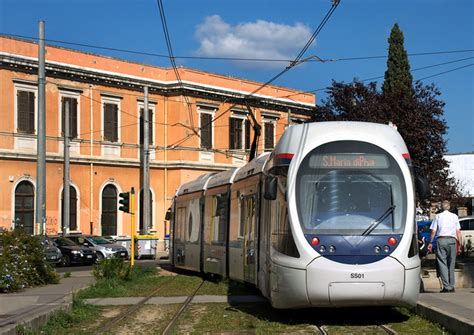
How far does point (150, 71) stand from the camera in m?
45.8

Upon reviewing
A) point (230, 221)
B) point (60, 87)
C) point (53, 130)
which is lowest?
point (230, 221)

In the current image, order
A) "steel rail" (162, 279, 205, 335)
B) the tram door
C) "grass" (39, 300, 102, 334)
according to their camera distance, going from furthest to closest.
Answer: the tram door
"grass" (39, 300, 102, 334)
"steel rail" (162, 279, 205, 335)

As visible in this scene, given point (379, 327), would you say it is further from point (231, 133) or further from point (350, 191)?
point (231, 133)

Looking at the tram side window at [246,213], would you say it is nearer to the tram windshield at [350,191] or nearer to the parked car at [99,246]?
the tram windshield at [350,191]

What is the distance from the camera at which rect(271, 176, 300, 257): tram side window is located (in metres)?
9.98

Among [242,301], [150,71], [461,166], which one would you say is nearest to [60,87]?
[150,71]

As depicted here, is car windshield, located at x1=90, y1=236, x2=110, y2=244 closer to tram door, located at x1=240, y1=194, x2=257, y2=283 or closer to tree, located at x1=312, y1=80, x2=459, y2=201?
tree, located at x1=312, y1=80, x2=459, y2=201

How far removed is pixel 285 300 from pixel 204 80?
126 feet

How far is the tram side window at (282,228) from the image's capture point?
9.98m

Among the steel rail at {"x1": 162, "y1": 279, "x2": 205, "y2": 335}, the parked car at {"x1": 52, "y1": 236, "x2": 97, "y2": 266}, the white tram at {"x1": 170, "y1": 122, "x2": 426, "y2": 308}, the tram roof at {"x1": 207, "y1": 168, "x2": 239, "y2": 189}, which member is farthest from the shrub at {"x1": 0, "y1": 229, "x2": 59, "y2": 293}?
the parked car at {"x1": 52, "y1": 236, "x2": 97, "y2": 266}

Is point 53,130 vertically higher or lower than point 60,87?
lower

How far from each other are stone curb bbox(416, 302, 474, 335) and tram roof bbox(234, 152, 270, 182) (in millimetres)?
3991

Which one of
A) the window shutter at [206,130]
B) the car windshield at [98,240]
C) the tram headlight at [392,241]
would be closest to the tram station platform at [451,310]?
the tram headlight at [392,241]

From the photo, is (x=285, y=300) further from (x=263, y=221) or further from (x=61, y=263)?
(x=61, y=263)
